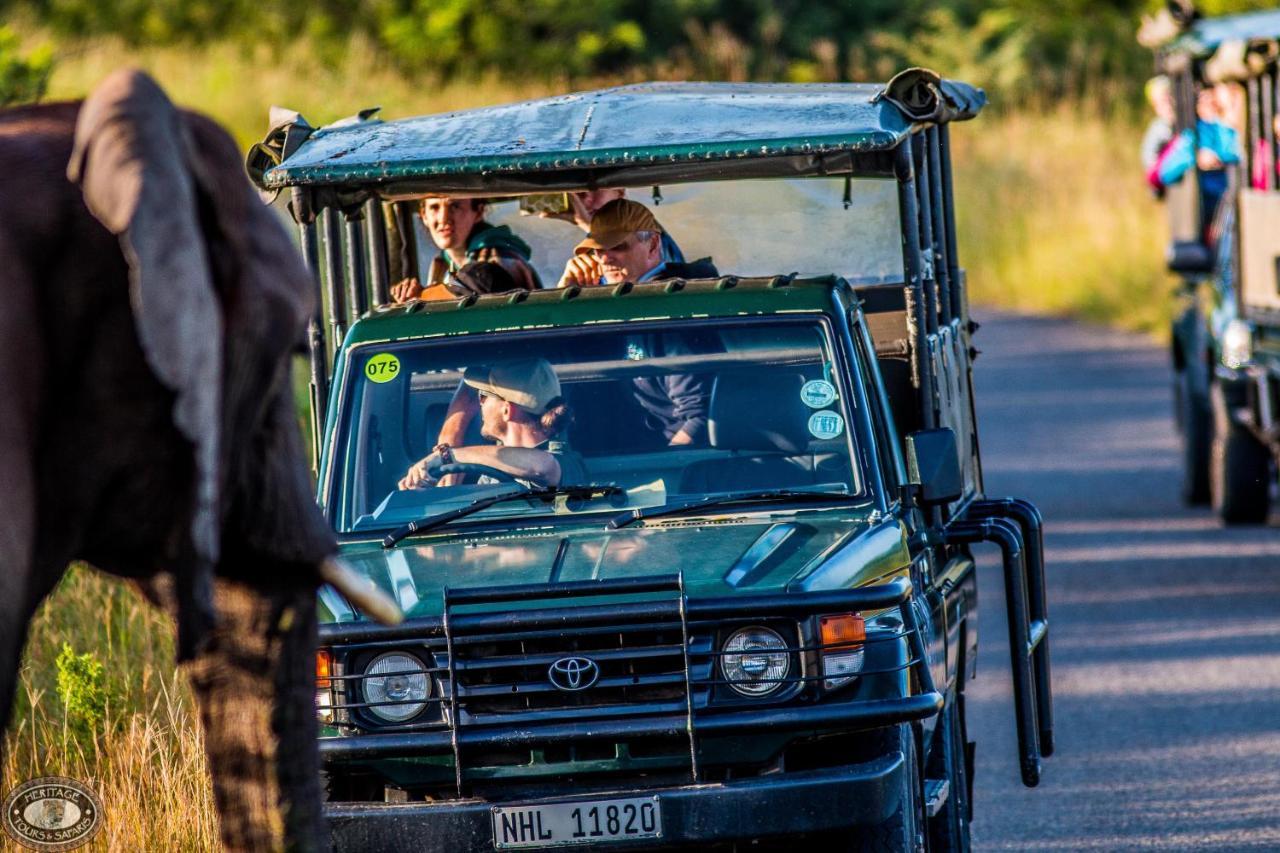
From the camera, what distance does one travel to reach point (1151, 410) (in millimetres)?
19047

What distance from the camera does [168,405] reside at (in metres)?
2.80

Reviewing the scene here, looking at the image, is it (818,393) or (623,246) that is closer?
(818,393)

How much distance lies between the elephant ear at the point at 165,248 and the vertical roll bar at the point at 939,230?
18.1 ft

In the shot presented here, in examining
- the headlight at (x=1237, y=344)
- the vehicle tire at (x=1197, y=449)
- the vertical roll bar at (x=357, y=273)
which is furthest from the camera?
the vehicle tire at (x=1197, y=449)

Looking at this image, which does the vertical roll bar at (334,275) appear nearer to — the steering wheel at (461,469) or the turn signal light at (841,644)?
the steering wheel at (461,469)

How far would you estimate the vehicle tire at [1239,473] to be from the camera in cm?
1329

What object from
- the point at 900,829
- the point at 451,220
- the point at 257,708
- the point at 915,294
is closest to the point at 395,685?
the point at 900,829

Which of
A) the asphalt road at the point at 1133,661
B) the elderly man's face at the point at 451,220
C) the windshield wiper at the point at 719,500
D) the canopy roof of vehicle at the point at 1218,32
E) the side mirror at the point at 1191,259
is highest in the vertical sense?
the canopy roof of vehicle at the point at 1218,32

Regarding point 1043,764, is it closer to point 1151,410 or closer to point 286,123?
point 286,123

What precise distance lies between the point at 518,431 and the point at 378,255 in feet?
8.79

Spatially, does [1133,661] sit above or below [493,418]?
below

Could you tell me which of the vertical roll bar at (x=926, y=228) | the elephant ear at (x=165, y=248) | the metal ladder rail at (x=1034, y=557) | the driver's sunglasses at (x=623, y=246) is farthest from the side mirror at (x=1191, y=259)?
the elephant ear at (x=165, y=248)

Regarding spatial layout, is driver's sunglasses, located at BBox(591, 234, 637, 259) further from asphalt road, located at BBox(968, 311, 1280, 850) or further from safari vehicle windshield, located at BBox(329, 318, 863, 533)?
asphalt road, located at BBox(968, 311, 1280, 850)

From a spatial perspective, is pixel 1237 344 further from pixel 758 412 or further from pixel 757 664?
pixel 757 664
